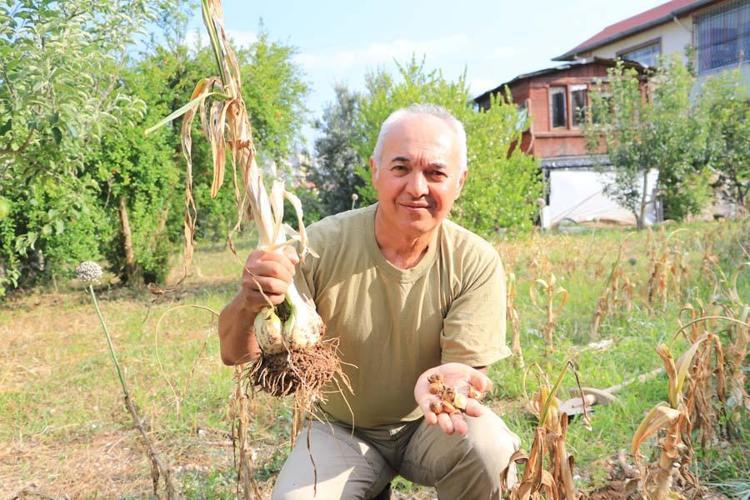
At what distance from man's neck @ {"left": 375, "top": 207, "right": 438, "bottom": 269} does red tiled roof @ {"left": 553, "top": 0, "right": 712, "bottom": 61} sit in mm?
20312

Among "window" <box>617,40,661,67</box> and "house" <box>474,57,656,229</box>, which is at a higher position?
"window" <box>617,40,661,67</box>

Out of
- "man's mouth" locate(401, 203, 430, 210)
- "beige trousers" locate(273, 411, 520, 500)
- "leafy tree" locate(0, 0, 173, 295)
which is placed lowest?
"beige trousers" locate(273, 411, 520, 500)

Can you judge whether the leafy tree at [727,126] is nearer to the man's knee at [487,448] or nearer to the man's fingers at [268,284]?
the man's knee at [487,448]

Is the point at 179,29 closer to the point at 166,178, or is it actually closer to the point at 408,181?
the point at 166,178

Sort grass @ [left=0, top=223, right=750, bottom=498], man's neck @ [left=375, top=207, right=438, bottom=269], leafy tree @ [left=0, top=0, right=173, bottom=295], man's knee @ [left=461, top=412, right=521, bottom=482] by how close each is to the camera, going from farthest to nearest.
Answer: leafy tree @ [left=0, top=0, right=173, bottom=295]
grass @ [left=0, top=223, right=750, bottom=498]
man's neck @ [left=375, top=207, right=438, bottom=269]
man's knee @ [left=461, top=412, right=521, bottom=482]

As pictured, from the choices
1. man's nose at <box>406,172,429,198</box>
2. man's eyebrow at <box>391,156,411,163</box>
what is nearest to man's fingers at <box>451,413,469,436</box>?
man's nose at <box>406,172,429,198</box>

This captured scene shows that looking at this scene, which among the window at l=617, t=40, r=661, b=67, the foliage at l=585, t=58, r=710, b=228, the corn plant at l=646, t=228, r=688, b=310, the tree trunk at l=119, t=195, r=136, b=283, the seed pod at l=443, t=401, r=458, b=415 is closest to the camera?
the seed pod at l=443, t=401, r=458, b=415

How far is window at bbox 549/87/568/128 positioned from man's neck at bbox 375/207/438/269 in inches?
735

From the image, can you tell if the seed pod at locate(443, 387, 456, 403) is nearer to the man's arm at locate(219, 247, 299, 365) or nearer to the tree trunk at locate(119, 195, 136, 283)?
the man's arm at locate(219, 247, 299, 365)

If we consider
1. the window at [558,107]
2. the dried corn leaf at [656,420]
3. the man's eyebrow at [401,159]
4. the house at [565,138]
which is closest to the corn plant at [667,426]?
the dried corn leaf at [656,420]

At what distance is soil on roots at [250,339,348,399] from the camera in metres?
1.80

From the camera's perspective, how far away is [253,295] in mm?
1680

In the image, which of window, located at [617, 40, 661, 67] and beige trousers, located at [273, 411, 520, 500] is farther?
window, located at [617, 40, 661, 67]

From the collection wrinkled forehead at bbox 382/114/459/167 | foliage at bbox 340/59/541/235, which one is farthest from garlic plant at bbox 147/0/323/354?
foliage at bbox 340/59/541/235
